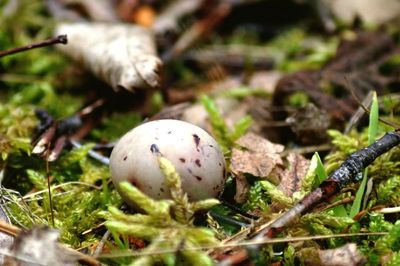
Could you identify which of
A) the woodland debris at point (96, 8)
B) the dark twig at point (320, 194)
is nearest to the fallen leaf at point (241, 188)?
the dark twig at point (320, 194)

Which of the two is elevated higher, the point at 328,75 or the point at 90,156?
the point at 328,75

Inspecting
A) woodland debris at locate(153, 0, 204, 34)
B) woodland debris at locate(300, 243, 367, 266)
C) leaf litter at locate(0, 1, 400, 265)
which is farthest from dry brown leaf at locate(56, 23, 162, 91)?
woodland debris at locate(300, 243, 367, 266)

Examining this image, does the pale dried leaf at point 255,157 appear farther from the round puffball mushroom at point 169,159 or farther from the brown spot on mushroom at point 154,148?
the brown spot on mushroom at point 154,148

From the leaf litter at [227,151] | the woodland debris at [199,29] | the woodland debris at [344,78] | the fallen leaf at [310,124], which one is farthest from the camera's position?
the woodland debris at [199,29]

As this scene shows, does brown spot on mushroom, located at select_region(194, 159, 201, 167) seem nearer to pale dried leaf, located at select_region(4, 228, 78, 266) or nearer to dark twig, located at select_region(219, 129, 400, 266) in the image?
dark twig, located at select_region(219, 129, 400, 266)

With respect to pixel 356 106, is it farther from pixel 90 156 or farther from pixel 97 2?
pixel 97 2

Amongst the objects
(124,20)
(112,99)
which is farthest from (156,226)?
(124,20)

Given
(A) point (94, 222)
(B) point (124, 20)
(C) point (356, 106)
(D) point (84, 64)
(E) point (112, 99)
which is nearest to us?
(A) point (94, 222)

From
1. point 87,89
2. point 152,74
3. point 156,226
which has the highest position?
point 152,74
